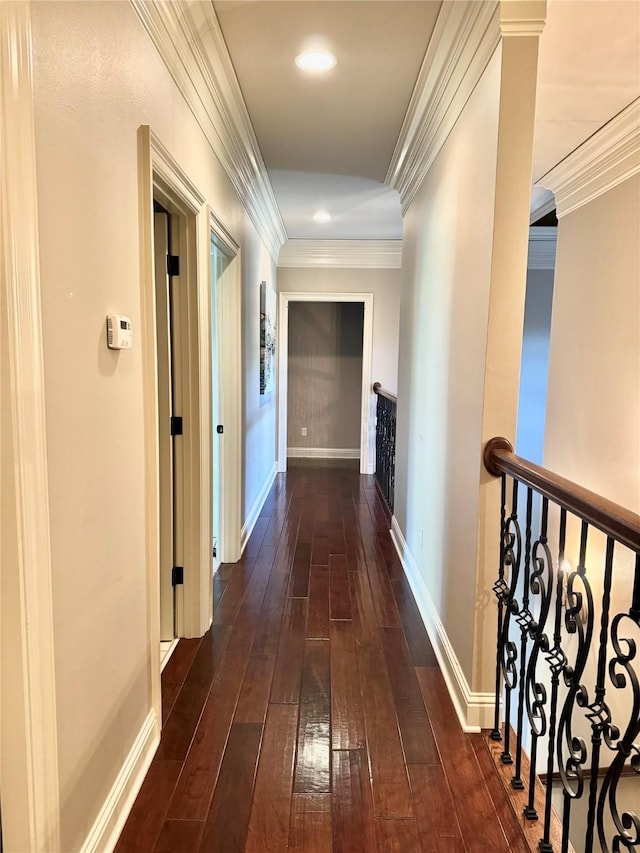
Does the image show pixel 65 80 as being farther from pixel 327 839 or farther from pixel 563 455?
pixel 563 455

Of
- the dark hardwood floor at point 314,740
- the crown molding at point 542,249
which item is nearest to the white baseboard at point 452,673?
the dark hardwood floor at point 314,740

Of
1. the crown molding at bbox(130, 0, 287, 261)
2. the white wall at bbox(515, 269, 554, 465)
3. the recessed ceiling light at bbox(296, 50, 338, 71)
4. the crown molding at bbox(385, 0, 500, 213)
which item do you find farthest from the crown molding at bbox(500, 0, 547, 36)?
the white wall at bbox(515, 269, 554, 465)

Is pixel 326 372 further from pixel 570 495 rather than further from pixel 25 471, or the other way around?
pixel 25 471

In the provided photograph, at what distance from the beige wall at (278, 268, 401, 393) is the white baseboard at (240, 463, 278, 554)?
1.86 m

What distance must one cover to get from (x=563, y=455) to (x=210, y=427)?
2.67 metres

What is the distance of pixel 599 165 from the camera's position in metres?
3.31

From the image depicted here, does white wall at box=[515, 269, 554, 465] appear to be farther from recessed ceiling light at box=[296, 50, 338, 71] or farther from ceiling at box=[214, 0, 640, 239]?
recessed ceiling light at box=[296, 50, 338, 71]

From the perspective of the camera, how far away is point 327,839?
155 centimetres

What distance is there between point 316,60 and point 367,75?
0.27m

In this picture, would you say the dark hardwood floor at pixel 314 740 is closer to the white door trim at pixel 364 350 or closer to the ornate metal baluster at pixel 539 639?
the ornate metal baluster at pixel 539 639

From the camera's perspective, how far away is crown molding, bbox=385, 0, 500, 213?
1.89m

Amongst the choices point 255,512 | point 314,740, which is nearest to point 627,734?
point 314,740

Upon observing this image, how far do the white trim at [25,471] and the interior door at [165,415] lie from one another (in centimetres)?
132

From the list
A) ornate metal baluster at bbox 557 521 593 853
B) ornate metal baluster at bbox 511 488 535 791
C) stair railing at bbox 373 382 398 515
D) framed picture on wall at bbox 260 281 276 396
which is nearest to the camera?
ornate metal baluster at bbox 557 521 593 853
